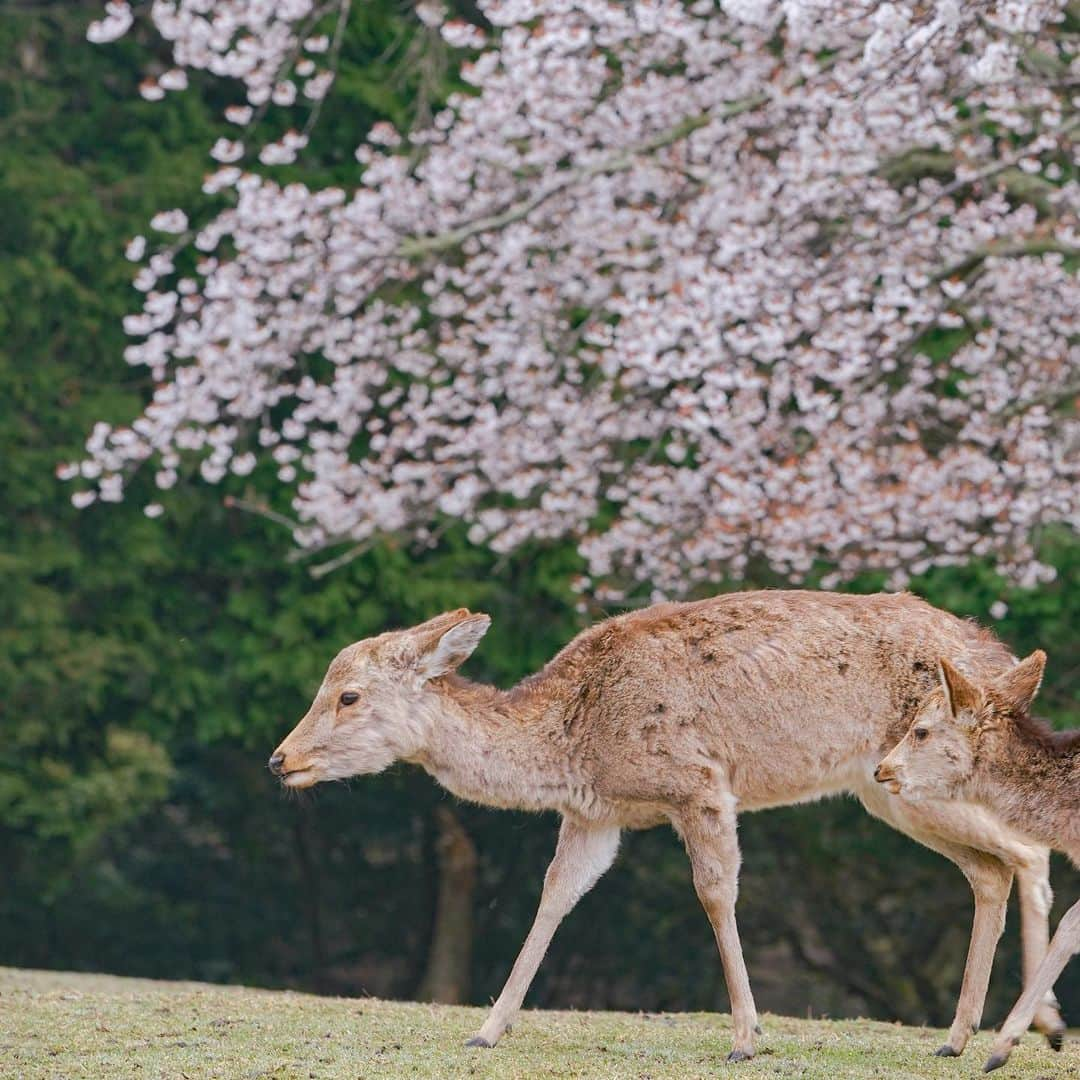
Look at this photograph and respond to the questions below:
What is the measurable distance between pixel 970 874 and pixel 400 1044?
88.0 inches

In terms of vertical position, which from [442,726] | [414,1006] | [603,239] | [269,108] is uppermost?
[269,108]

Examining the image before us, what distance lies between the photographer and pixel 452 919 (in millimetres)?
17125

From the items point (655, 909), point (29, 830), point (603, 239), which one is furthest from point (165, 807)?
point (603, 239)

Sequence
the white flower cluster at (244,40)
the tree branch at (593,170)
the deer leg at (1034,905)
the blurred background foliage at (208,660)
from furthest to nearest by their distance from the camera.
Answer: the blurred background foliage at (208,660), the white flower cluster at (244,40), the tree branch at (593,170), the deer leg at (1034,905)

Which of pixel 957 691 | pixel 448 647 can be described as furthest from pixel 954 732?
pixel 448 647

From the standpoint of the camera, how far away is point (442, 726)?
7.43 meters

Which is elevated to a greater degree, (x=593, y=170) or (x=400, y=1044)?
(x=593, y=170)

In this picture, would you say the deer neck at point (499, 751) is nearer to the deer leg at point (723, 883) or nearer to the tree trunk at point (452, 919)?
the deer leg at point (723, 883)

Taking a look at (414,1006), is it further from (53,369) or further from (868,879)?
(868,879)

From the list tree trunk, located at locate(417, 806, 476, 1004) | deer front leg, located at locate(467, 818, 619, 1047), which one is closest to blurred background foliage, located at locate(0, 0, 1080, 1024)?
tree trunk, located at locate(417, 806, 476, 1004)

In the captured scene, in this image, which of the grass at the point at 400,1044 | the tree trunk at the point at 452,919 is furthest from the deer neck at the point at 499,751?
the tree trunk at the point at 452,919

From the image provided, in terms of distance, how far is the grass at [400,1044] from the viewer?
669 centimetres

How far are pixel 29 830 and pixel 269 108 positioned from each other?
5.84 metres

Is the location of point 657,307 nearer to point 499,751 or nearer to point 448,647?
point 448,647
